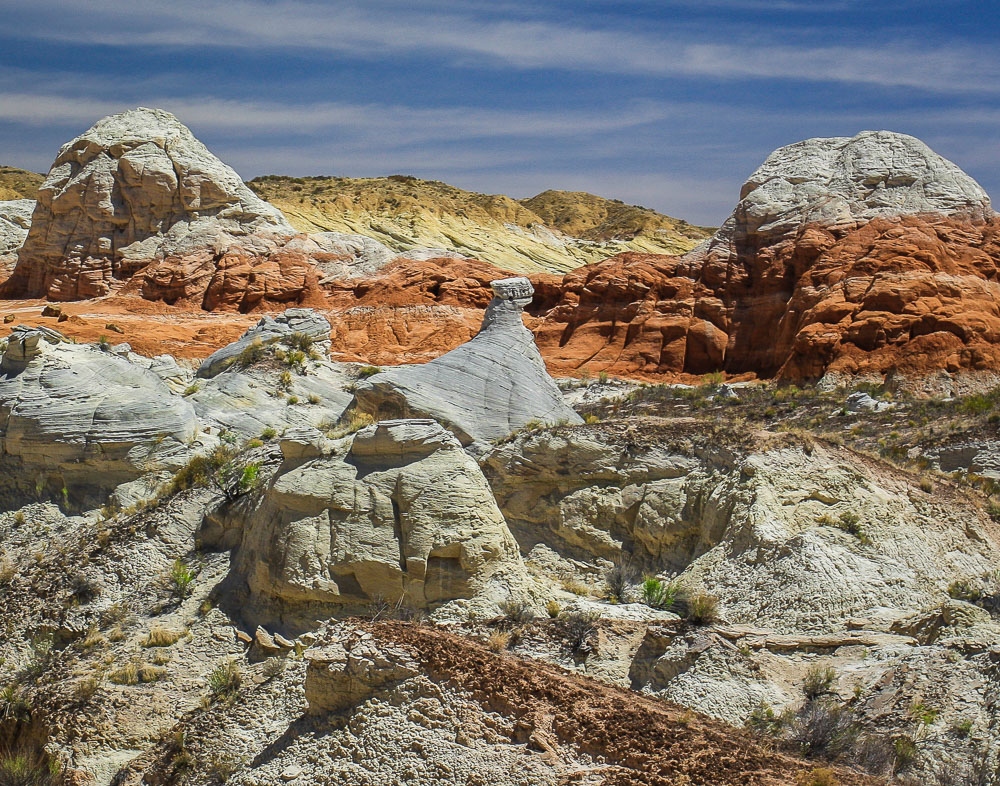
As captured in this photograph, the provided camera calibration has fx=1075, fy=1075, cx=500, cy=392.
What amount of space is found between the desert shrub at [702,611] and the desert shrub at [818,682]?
1.30m

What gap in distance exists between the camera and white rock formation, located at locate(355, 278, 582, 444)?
18531mm

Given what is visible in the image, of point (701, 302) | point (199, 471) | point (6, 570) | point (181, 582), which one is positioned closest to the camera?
point (181, 582)

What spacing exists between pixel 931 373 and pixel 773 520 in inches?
1020

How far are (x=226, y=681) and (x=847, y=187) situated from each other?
3968 cm

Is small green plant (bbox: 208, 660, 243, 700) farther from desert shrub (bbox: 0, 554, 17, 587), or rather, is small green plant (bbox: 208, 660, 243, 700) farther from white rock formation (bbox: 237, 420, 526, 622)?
desert shrub (bbox: 0, 554, 17, 587)

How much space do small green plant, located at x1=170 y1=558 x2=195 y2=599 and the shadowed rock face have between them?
4508cm

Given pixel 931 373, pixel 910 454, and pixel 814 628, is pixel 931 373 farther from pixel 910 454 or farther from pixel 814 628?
pixel 814 628

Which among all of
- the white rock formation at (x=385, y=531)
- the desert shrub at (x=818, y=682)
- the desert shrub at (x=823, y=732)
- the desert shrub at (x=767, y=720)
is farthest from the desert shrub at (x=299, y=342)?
the desert shrub at (x=823, y=732)

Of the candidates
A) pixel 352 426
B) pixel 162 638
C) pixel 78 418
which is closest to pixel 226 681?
pixel 162 638

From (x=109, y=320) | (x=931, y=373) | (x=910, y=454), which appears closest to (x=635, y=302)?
(x=931, y=373)

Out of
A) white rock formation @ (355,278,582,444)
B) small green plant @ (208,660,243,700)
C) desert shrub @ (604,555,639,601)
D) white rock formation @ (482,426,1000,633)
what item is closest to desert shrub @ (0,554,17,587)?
small green plant @ (208,660,243,700)

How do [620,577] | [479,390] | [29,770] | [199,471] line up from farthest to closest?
[479,390], [199,471], [620,577], [29,770]

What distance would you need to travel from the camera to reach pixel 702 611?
12242 mm

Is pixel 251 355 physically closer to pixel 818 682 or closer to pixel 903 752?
pixel 818 682
